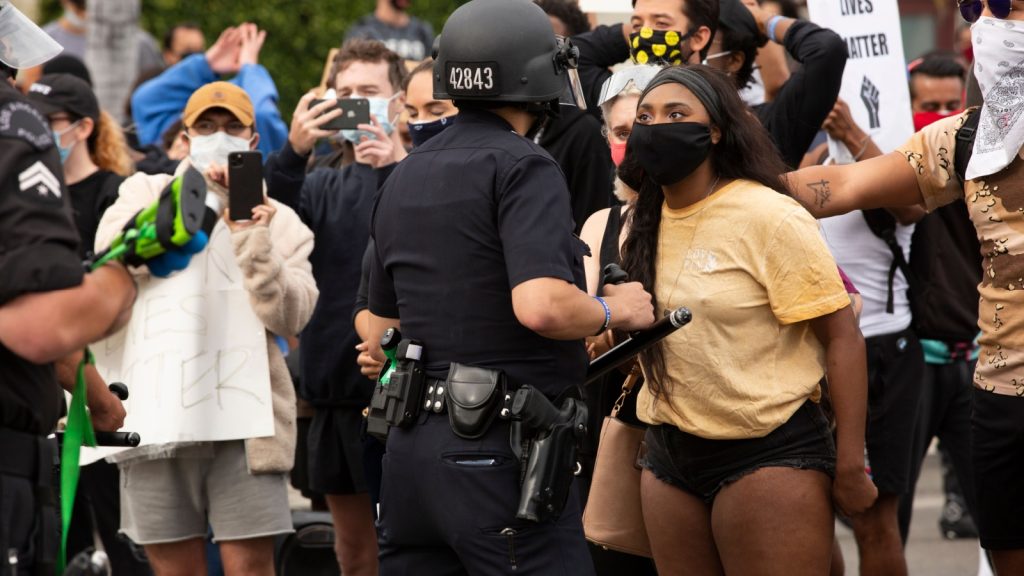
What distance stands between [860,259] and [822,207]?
1664 mm

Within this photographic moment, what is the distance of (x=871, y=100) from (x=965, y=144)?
1.67 m

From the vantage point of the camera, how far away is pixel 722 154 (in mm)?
4535

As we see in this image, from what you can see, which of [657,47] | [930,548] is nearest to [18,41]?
[657,47]

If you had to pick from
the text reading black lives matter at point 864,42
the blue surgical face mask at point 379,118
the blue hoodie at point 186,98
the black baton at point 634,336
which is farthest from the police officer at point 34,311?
the blue hoodie at point 186,98

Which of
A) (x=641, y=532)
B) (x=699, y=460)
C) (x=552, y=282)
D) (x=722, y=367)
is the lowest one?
(x=641, y=532)

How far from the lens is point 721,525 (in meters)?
4.35

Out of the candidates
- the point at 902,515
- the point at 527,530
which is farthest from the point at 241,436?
the point at 902,515

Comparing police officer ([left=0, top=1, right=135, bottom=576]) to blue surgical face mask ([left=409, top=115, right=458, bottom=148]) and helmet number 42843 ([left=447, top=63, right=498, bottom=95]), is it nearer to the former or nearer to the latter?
helmet number 42843 ([left=447, top=63, right=498, bottom=95])

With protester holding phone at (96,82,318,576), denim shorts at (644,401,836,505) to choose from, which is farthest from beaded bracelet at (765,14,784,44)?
denim shorts at (644,401,836,505)

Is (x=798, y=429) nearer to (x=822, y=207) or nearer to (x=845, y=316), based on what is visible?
(x=845, y=316)

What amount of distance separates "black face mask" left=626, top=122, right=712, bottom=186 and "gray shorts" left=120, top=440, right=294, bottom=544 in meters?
2.17

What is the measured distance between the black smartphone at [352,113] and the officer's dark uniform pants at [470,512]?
251 centimetres

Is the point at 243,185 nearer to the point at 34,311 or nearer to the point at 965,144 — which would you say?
the point at 34,311

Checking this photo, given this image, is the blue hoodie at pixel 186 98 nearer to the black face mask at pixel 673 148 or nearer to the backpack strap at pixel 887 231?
the backpack strap at pixel 887 231
